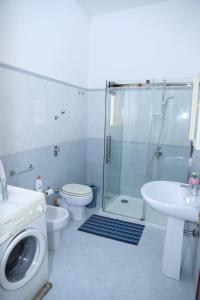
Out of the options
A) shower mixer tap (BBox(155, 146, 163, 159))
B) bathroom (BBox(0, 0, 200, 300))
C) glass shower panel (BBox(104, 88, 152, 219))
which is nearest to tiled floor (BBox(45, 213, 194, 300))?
bathroom (BBox(0, 0, 200, 300))

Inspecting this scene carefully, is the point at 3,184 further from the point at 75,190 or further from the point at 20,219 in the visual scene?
the point at 75,190

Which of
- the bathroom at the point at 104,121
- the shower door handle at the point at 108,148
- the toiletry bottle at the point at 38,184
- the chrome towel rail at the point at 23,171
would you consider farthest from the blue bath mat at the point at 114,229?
the chrome towel rail at the point at 23,171

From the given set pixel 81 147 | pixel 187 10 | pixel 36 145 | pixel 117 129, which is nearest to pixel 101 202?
pixel 81 147

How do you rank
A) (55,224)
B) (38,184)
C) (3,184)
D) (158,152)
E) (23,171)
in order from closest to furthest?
1. (3,184)
2. (55,224)
3. (23,171)
4. (38,184)
5. (158,152)

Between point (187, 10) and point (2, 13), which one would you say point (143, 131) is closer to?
point (187, 10)

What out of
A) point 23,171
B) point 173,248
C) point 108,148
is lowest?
point 173,248

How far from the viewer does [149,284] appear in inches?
67.9

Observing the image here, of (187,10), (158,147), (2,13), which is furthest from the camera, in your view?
(158,147)

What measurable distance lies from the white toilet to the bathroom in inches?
2.5

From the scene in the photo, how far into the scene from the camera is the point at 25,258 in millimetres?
1472

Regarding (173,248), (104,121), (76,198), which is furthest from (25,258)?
(104,121)

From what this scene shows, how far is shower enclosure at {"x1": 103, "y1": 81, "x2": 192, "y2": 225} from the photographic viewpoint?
9.29 feet

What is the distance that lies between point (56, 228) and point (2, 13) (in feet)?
6.51

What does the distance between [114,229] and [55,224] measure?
0.87m
